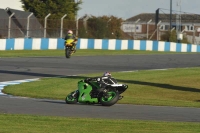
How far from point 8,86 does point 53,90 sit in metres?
1.41

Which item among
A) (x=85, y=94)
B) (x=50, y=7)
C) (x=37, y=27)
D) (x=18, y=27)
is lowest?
(x=85, y=94)

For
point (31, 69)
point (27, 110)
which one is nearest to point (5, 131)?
point (27, 110)

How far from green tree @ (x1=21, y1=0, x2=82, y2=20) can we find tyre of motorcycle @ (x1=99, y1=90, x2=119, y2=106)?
145 ft

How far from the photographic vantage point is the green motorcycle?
14188mm

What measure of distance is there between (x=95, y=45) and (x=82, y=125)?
117 ft

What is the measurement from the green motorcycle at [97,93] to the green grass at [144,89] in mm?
1567

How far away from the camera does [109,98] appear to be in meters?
14.2

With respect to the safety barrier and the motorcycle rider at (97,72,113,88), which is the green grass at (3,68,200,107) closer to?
the motorcycle rider at (97,72,113,88)

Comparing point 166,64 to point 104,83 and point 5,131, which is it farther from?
point 5,131

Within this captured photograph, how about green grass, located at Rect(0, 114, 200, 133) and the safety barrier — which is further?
the safety barrier

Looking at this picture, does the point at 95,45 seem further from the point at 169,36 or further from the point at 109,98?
the point at 109,98

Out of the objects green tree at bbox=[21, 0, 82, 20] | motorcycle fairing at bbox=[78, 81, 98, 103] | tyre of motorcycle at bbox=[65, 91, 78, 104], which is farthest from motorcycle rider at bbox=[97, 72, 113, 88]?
green tree at bbox=[21, 0, 82, 20]

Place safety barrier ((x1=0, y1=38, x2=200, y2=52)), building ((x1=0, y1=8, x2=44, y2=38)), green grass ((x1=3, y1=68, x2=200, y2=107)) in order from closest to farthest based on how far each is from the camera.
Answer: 1. green grass ((x1=3, y1=68, x2=200, y2=107))
2. safety barrier ((x1=0, y1=38, x2=200, y2=52))
3. building ((x1=0, y1=8, x2=44, y2=38))

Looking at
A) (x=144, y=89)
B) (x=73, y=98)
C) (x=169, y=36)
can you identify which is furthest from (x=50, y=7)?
(x=73, y=98)
